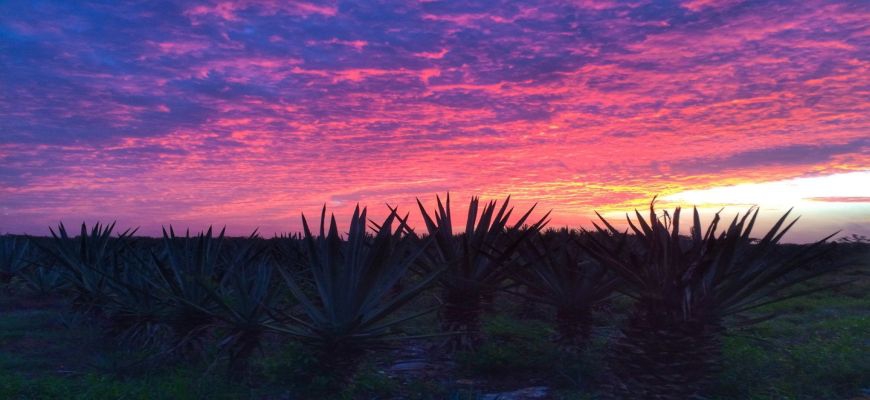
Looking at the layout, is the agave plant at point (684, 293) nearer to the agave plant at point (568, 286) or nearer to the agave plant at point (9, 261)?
the agave plant at point (568, 286)

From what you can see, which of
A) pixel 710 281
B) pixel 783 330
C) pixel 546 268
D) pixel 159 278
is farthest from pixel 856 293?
pixel 159 278

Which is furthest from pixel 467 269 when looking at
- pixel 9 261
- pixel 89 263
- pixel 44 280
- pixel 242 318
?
pixel 9 261

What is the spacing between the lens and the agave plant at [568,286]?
7035 millimetres

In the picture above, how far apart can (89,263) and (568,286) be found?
843cm

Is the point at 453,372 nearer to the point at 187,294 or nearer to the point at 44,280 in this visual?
the point at 187,294

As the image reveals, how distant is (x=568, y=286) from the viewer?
7.07 metres

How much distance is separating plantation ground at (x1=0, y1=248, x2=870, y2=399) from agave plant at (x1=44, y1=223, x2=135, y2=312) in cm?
69

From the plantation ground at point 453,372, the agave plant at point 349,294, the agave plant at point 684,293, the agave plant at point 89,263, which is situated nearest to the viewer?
the agave plant at point 684,293

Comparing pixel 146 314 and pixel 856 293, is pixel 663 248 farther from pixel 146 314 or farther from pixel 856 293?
pixel 856 293

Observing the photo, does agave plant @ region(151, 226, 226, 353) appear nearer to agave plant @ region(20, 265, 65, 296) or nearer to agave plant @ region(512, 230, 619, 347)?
agave plant @ region(512, 230, 619, 347)

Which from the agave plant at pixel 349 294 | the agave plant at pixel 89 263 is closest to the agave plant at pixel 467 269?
the agave plant at pixel 349 294

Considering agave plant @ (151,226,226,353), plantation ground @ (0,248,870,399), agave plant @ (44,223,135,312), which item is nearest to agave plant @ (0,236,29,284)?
agave plant @ (44,223,135,312)

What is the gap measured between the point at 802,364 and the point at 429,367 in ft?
13.9

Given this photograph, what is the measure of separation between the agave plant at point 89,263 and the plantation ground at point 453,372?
0.69m
